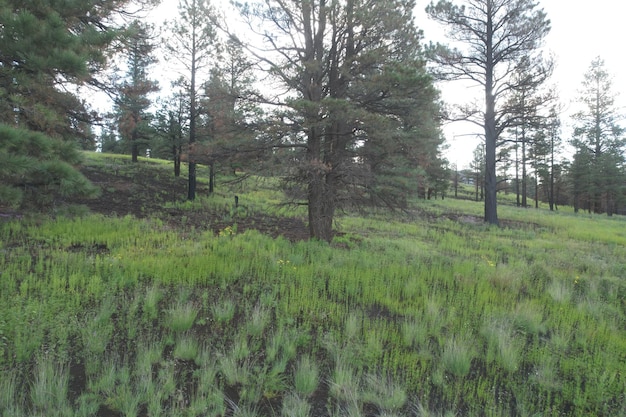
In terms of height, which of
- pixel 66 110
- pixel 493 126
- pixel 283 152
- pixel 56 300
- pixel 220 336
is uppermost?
pixel 493 126

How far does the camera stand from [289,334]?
12.3 ft

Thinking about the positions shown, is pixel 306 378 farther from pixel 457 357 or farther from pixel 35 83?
pixel 35 83

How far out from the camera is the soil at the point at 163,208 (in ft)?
36.5

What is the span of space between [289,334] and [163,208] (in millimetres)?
12037

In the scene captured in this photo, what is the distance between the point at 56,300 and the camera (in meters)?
3.97

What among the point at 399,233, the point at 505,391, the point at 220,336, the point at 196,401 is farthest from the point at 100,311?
the point at 399,233

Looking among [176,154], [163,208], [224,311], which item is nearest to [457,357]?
[224,311]

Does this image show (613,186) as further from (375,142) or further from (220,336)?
(220,336)

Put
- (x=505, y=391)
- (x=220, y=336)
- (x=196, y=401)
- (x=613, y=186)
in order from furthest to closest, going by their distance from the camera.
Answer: (x=613, y=186)
(x=220, y=336)
(x=505, y=391)
(x=196, y=401)

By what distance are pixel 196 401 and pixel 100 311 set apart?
206 centimetres

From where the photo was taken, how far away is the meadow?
274 centimetres

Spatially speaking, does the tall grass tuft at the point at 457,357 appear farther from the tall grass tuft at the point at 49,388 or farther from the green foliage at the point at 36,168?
the green foliage at the point at 36,168

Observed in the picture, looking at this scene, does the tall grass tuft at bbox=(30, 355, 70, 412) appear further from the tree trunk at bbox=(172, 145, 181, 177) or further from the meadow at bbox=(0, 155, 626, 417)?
the tree trunk at bbox=(172, 145, 181, 177)

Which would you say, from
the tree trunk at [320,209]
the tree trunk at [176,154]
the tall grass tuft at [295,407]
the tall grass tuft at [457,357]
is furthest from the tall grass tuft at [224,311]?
the tree trunk at [176,154]
